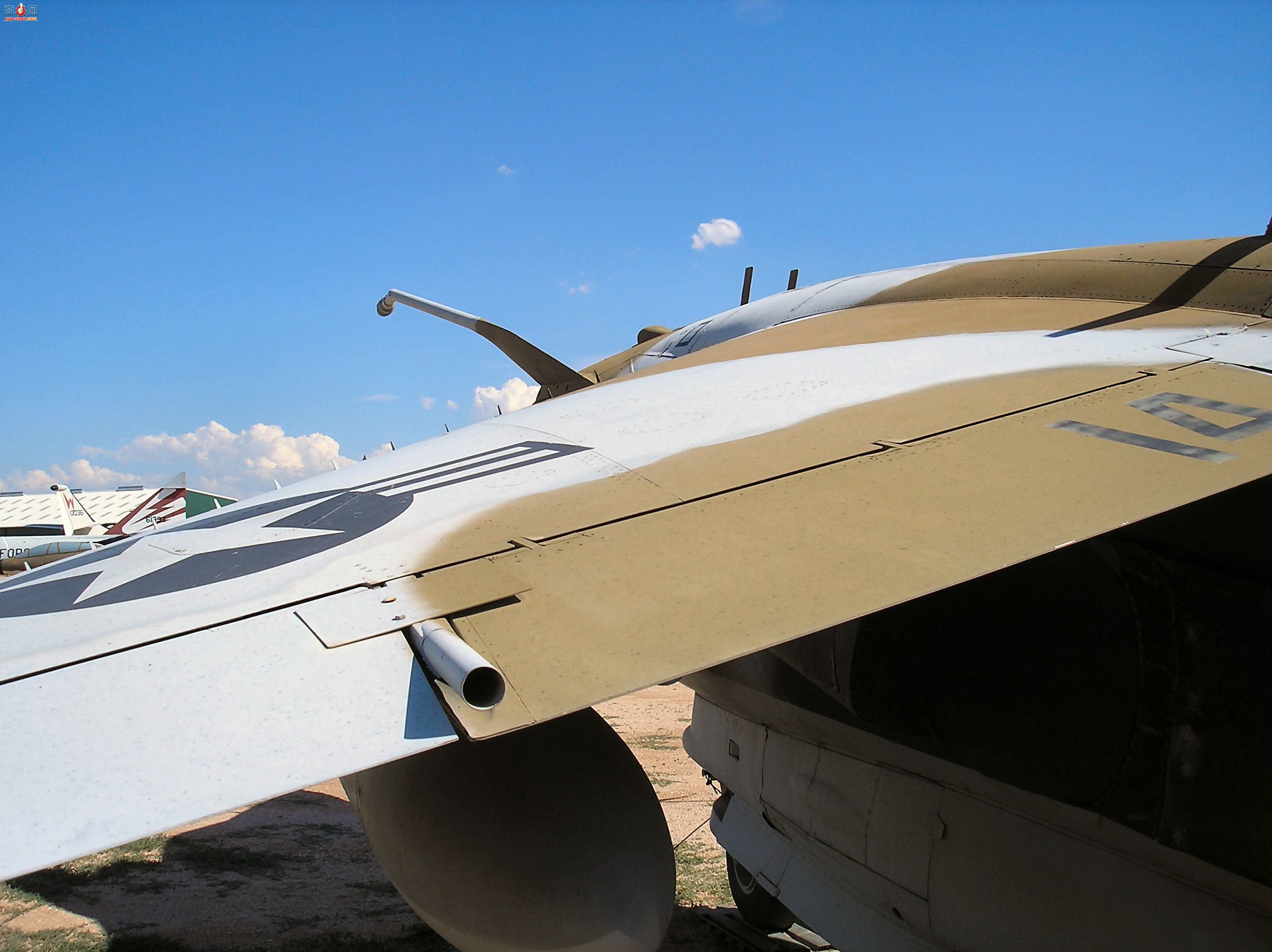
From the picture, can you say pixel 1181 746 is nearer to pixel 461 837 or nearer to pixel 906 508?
pixel 906 508

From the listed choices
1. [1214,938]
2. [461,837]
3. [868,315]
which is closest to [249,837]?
[461,837]

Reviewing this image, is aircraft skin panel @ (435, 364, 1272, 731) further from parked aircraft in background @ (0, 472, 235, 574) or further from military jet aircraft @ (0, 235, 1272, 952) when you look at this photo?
parked aircraft in background @ (0, 472, 235, 574)

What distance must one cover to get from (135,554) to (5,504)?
60705 mm

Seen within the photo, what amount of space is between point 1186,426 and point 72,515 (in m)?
55.3

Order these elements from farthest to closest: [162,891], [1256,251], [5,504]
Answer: [5,504] < [162,891] < [1256,251]

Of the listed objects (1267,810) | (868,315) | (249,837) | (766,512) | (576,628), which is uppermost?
(868,315)

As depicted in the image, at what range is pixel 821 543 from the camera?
204 centimetres

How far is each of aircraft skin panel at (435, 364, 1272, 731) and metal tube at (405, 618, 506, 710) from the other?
72mm

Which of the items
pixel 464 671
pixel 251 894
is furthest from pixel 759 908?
pixel 464 671

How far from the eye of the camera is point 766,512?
86.7 inches

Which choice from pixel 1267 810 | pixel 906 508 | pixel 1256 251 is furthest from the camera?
pixel 1256 251

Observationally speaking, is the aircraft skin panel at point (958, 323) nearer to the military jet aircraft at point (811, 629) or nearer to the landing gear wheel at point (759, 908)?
the military jet aircraft at point (811, 629)

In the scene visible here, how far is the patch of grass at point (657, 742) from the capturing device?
12.4 metres

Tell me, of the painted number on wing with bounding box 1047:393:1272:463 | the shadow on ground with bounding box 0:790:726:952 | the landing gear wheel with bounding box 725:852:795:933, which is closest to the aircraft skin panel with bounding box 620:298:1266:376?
the painted number on wing with bounding box 1047:393:1272:463
